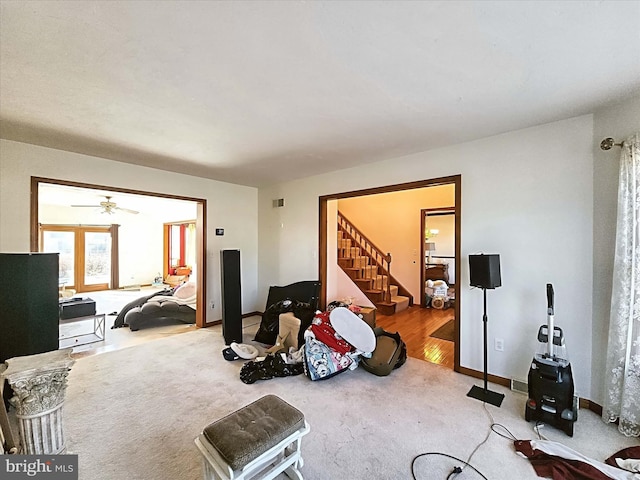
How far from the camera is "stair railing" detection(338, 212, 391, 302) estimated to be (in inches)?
246

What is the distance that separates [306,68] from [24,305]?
3.22 metres

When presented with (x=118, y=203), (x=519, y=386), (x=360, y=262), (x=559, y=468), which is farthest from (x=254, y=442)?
(x=118, y=203)

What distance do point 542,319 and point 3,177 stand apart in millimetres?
5623

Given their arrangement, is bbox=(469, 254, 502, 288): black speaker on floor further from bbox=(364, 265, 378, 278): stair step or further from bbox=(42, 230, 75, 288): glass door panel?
bbox=(42, 230, 75, 288): glass door panel

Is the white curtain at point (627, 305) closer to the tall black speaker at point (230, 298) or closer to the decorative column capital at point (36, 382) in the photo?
the decorative column capital at point (36, 382)

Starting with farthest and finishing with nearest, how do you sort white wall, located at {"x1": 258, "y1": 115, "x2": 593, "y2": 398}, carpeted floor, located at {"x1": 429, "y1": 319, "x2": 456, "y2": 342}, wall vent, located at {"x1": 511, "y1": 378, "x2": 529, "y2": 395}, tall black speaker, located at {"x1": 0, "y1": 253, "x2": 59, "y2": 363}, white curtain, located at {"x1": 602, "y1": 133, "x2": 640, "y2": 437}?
carpeted floor, located at {"x1": 429, "y1": 319, "x2": 456, "y2": 342} < wall vent, located at {"x1": 511, "y1": 378, "x2": 529, "y2": 395} < tall black speaker, located at {"x1": 0, "y1": 253, "x2": 59, "y2": 363} < white wall, located at {"x1": 258, "y1": 115, "x2": 593, "y2": 398} < white curtain, located at {"x1": 602, "y1": 133, "x2": 640, "y2": 437}

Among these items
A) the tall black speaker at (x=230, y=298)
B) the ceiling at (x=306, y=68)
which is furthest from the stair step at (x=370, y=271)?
the ceiling at (x=306, y=68)

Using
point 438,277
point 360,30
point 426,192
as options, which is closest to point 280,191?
point 426,192

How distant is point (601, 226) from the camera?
2.26m

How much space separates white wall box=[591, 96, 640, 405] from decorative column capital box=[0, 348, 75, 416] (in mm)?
3936

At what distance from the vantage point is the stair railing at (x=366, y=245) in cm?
624

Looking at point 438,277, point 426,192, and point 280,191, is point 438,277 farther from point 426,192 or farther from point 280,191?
point 280,191

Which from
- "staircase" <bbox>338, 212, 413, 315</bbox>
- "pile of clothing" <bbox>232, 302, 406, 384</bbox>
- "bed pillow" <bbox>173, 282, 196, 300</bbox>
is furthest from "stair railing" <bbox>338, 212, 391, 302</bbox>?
"bed pillow" <bbox>173, 282, 196, 300</bbox>

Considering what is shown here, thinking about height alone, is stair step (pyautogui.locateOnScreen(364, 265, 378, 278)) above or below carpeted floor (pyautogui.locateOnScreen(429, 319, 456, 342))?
above
